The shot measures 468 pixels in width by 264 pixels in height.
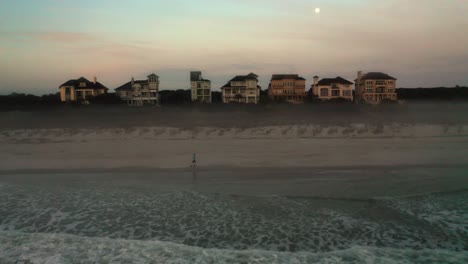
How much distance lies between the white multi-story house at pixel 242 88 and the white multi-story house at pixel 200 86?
366 centimetres

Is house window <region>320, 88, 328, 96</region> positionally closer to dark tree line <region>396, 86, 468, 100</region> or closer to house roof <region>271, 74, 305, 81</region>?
house roof <region>271, 74, 305, 81</region>

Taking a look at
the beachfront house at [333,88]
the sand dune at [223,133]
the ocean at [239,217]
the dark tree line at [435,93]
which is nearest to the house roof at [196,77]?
the beachfront house at [333,88]

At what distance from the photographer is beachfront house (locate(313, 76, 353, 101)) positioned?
71.1m

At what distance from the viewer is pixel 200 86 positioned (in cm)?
7319

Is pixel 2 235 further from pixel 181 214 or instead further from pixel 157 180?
pixel 157 180

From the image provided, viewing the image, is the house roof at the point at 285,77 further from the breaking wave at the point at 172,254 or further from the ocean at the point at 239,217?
the breaking wave at the point at 172,254

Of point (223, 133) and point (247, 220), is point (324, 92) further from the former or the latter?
point (247, 220)

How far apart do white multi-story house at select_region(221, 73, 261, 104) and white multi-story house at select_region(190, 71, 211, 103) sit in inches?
144

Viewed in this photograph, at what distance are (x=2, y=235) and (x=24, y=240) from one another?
604 mm

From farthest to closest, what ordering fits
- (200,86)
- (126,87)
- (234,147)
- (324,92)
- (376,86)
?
(126,87) < (200,86) < (324,92) < (376,86) < (234,147)

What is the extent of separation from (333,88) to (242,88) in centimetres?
1831

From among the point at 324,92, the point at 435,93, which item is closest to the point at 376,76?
the point at 324,92

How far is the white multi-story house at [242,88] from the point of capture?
71500 millimetres

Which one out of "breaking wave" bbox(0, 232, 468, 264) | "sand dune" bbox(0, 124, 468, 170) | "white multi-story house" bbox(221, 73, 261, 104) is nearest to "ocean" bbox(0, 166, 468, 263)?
"breaking wave" bbox(0, 232, 468, 264)
